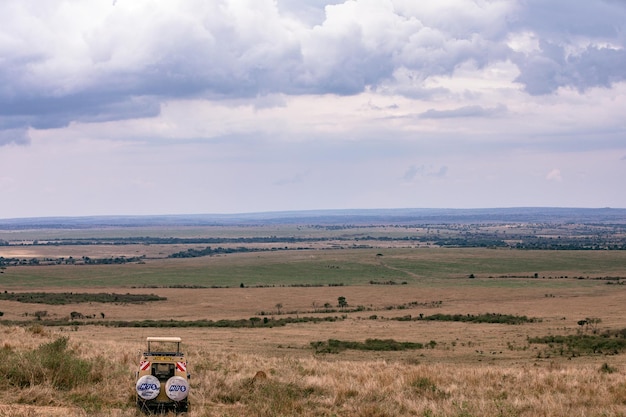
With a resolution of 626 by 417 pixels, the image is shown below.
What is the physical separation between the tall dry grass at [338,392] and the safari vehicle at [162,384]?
39 cm

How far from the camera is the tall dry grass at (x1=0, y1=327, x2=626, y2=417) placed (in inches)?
572

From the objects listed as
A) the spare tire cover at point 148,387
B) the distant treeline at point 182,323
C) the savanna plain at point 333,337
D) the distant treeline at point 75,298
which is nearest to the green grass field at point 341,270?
the savanna plain at point 333,337

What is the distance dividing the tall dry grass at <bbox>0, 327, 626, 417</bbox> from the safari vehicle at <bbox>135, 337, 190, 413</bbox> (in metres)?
0.39

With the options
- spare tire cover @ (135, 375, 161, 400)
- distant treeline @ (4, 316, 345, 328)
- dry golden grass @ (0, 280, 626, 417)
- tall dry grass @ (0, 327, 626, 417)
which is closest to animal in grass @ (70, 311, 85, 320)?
distant treeline @ (4, 316, 345, 328)

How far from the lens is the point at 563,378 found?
19.1 meters

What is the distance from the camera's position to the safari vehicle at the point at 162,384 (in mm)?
13500

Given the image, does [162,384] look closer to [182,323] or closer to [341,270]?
[182,323]

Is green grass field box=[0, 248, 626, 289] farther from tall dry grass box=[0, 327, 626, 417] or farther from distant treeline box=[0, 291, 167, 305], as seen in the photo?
tall dry grass box=[0, 327, 626, 417]

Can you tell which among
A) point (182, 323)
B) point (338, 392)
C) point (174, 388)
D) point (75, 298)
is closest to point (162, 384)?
point (174, 388)

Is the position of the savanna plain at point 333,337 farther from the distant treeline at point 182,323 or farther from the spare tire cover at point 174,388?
the spare tire cover at point 174,388

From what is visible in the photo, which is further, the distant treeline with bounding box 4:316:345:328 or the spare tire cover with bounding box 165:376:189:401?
the distant treeline with bounding box 4:316:345:328

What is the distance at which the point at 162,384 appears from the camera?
1375 centimetres

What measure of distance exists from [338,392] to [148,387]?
485cm

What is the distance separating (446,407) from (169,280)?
314ft
